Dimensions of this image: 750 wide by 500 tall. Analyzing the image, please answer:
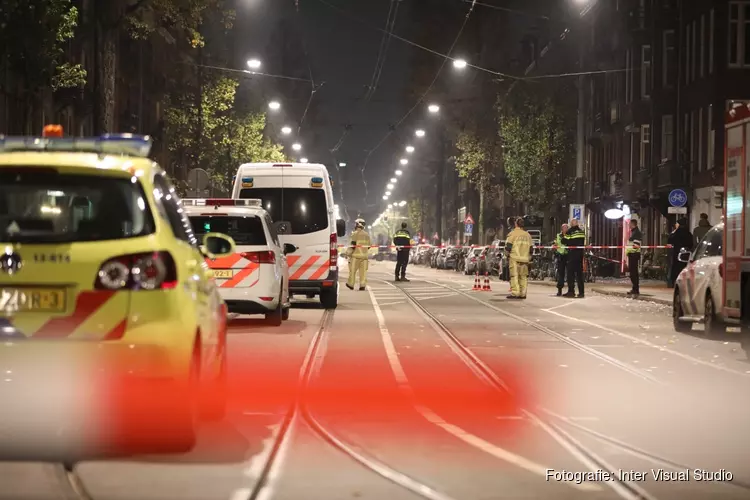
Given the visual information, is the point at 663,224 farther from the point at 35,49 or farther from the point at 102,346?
the point at 102,346

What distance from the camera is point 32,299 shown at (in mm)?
8383

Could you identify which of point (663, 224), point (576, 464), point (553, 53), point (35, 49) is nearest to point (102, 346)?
point (576, 464)

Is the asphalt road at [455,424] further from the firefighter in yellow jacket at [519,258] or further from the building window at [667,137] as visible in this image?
the building window at [667,137]

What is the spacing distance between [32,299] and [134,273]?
591 millimetres

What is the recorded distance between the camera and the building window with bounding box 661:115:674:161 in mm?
54812

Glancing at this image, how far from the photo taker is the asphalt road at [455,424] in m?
7.70

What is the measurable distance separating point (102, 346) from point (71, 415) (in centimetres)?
129

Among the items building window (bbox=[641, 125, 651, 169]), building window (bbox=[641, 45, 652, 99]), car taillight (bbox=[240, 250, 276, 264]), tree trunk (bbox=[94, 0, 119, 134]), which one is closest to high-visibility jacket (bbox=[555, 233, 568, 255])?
tree trunk (bbox=[94, 0, 119, 134])

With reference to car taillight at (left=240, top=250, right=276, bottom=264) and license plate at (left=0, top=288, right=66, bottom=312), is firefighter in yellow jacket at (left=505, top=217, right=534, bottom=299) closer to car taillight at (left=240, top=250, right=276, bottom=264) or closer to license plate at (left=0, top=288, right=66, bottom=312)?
car taillight at (left=240, top=250, right=276, bottom=264)

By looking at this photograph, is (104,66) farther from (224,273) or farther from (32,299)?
(32,299)

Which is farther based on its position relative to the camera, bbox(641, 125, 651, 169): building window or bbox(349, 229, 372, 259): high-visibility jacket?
bbox(641, 125, 651, 169): building window

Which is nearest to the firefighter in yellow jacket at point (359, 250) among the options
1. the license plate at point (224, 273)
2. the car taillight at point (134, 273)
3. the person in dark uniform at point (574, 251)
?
the person in dark uniform at point (574, 251)

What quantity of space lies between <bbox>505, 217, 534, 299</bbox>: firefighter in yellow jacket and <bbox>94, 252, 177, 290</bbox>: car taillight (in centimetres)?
2468

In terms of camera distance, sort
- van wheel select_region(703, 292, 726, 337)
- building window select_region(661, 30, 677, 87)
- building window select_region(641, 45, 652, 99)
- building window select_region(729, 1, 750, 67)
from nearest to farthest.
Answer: van wheel select_region(703, 292, 726, 337) < building window select_region(729, 1, 750, 67) < building window select_region(661, 30, 677, 87) < building window select_region(641, 45, 652, 99)
